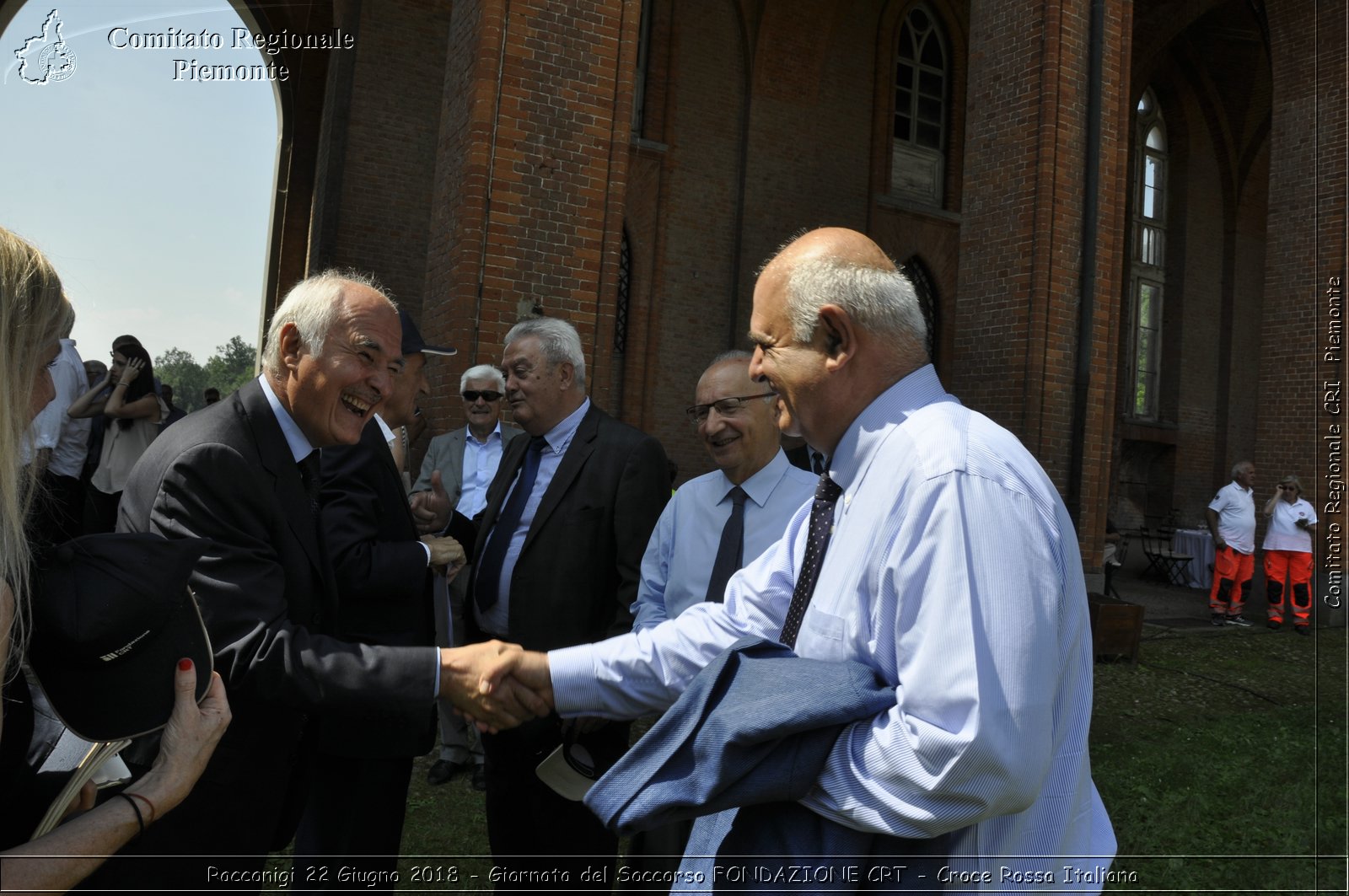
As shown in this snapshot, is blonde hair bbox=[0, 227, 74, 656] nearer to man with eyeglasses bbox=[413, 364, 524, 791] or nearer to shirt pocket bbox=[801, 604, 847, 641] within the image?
shirt pocket bbox=[801, 604, 847, 641]

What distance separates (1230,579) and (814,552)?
1304 cm

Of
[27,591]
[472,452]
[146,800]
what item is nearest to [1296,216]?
[472,452]

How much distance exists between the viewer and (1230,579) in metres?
12.6

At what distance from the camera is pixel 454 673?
2389mm

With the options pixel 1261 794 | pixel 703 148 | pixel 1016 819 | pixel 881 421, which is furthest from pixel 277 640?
pixel 703 148

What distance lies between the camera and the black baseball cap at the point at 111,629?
143 centimetres

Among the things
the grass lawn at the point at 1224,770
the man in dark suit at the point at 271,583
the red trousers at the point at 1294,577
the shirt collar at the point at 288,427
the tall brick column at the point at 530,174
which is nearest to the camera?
the man in dark suit at the point at 271,583

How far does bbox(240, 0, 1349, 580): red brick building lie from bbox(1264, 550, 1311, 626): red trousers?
1.23m

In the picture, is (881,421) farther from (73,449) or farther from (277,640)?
(73,449)

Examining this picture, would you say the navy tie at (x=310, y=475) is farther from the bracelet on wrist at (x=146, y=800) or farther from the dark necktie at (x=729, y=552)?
the dark necktie at (x=729, y=552)

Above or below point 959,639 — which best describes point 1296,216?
above

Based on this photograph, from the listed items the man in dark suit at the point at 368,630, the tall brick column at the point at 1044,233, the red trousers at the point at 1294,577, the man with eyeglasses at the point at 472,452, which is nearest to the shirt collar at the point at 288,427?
the man in dark suit at the point at 368,630

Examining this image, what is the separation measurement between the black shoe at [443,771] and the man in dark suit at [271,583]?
285cm

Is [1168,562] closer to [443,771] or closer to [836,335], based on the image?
[443,771]
